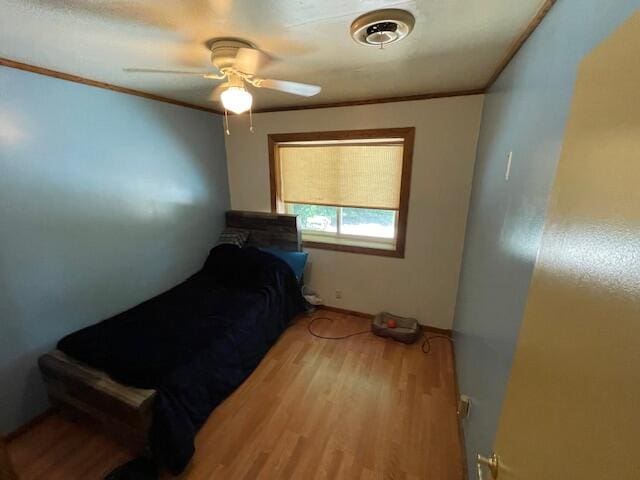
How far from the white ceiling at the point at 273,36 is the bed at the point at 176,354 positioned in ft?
5.71

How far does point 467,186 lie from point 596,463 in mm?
2395

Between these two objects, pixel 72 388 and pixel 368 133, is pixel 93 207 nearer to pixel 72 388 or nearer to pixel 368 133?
pixel 72 388

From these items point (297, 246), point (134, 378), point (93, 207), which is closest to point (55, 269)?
point (93, 207)

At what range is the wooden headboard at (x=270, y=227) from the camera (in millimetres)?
3062

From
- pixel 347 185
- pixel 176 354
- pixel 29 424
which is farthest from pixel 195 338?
pixel 347 185

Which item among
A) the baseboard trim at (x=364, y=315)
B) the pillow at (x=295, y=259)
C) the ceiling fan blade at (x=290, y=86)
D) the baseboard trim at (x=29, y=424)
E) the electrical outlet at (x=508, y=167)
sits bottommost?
the baseboard trim at (x=29, y=424)

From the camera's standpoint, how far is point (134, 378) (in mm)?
1609

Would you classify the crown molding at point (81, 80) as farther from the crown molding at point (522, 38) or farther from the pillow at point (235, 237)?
the crown molding at point (522, 38)

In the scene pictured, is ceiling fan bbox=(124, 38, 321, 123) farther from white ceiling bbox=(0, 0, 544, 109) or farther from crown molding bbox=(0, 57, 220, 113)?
crown molding bbox=(0, 57, 220, 113)

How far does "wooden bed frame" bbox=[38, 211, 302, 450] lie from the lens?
1.53m

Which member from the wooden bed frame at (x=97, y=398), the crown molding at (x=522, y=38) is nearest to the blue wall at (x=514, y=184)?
the crown molding at (x=522, y=38)

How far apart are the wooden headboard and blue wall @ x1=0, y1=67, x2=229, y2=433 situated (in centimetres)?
65

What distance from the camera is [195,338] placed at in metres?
1.97

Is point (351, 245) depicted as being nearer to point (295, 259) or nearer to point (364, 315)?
point (295, 259)
